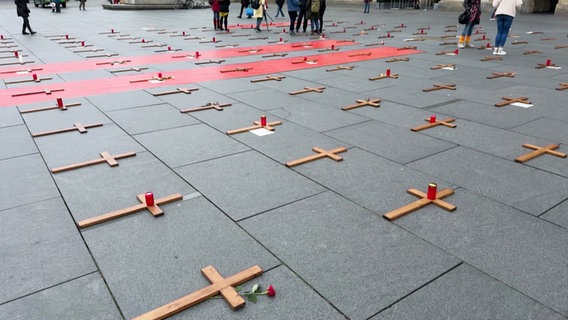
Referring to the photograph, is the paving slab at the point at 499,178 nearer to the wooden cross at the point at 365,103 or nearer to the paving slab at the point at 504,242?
the paving slab at the point at 504,242

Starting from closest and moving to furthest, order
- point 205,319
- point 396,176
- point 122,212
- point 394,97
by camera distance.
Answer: point 205,319, point 122,212, point 396,176, point 394,97

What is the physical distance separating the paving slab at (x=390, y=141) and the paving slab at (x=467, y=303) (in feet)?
7.78

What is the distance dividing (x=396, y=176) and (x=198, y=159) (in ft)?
7.99

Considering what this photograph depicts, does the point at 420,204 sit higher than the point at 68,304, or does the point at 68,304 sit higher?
the point at 420,204

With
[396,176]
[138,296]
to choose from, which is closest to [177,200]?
[138,296]

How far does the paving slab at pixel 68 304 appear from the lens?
2869 mm

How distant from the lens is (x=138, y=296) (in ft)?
9.98

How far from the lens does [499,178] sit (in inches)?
190

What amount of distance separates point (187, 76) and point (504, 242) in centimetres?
843

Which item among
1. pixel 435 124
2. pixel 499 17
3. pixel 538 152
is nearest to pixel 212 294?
pixel 538 152

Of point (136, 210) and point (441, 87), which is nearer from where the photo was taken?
point (136, 210)

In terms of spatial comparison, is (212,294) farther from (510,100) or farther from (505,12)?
(505,12)

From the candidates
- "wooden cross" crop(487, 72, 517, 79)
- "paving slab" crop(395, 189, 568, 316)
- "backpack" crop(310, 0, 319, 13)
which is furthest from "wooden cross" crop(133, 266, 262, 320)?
"backpack" crop(310, 0, 319, 13)

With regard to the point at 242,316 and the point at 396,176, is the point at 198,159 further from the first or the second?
the point at 242,316
